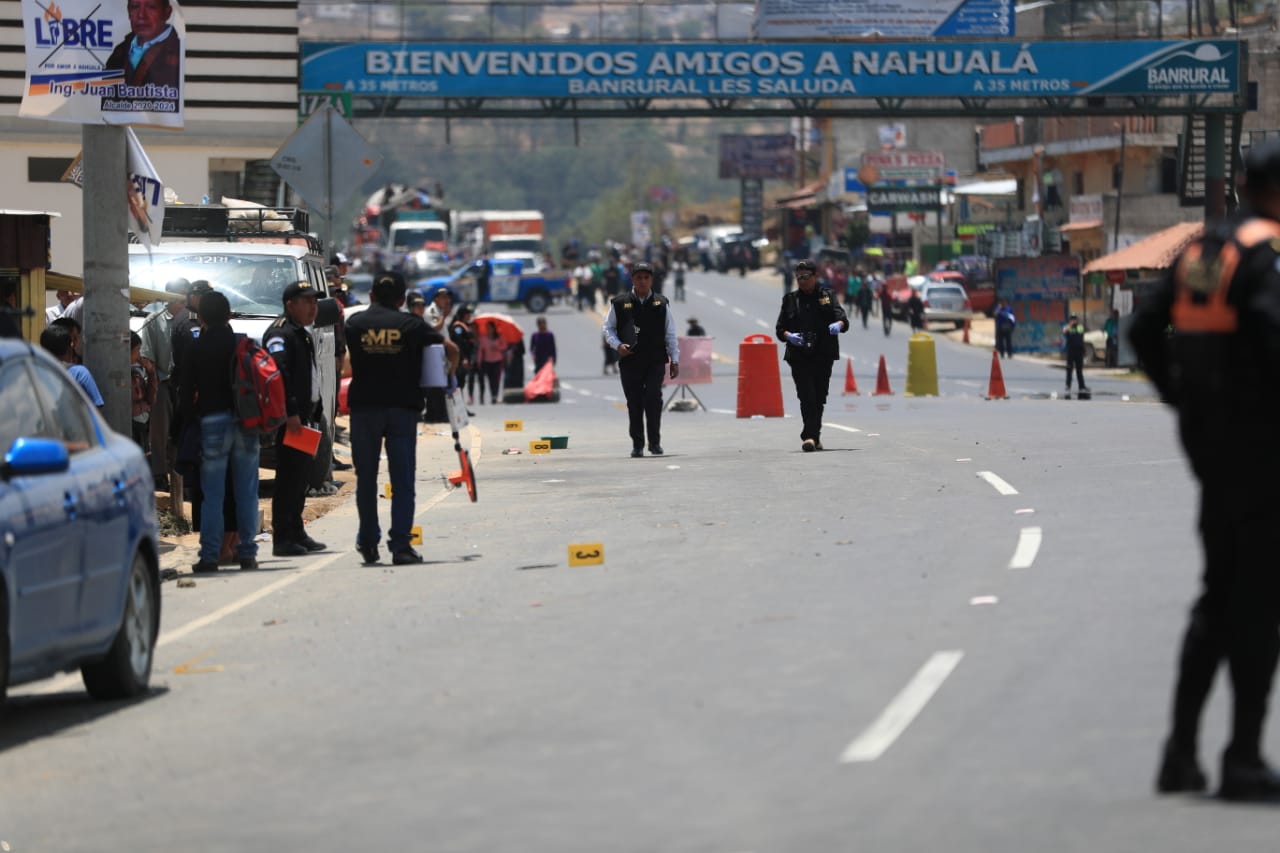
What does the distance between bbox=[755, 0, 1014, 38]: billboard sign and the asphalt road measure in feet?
144

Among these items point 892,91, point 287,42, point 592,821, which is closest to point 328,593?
point 592,821

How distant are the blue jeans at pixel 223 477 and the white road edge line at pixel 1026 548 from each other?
500cm

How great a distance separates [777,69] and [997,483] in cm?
3480

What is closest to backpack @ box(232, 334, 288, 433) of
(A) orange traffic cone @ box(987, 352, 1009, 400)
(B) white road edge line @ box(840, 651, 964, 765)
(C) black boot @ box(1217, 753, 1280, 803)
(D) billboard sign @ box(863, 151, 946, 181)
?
(B) white road edge line @ box(840, 651, 964, 765)

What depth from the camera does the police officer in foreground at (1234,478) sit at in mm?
6531

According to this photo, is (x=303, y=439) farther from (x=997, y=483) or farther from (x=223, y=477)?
(x=997, y=483)

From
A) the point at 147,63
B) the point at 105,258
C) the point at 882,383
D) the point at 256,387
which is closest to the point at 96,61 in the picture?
the point at 147,63

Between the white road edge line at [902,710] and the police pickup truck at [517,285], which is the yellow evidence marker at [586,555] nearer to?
the white road edge line at [902,710]

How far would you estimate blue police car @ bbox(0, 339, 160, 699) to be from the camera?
8.52 m

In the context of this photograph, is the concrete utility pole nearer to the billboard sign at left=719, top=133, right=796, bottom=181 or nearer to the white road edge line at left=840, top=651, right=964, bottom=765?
the white road edge line at left=840, top=651, right=964, bottom=765

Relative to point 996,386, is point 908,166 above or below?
above

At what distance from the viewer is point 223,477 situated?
14.5 m

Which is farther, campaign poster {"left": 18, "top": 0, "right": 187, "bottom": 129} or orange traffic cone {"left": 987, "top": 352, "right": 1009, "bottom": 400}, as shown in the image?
orange traffic cone {"left": 987, "top": 352, "right": 1009, "bottom": 400}

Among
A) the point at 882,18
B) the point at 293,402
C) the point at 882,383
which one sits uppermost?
the point at 882,18
